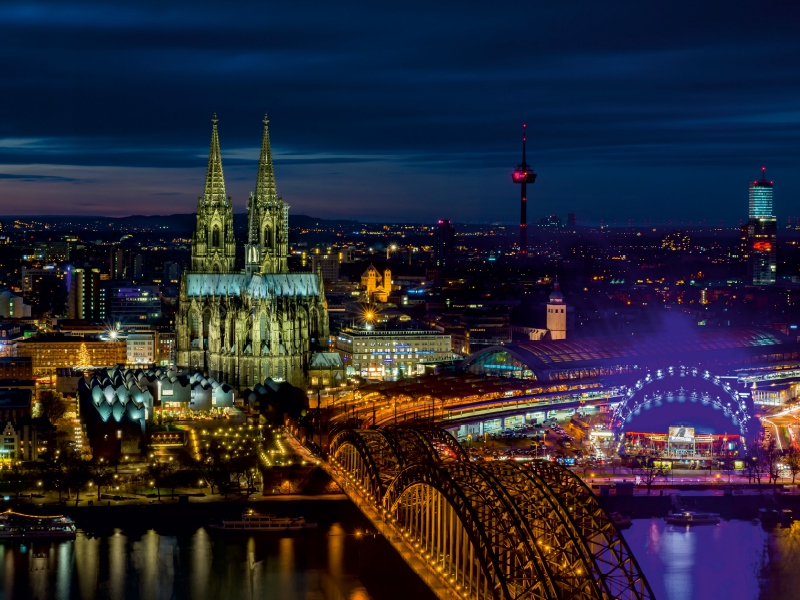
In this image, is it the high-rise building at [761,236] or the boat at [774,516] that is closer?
the boat at [774,516]

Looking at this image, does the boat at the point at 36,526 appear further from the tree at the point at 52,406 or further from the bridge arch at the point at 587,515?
the bridge arch at the point at 587,515

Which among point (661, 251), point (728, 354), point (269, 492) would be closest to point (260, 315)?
point (269, 492)

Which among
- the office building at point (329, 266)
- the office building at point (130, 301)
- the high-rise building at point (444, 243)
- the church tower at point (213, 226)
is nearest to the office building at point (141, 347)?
the church tower at point (213, 226)

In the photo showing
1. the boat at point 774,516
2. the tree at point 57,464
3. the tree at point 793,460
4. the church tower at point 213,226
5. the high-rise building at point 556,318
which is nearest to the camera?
the boat at point 774,516

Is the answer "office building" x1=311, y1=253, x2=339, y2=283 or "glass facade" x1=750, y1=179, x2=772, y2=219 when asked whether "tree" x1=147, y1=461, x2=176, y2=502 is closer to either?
"office building" x1=311, y1=253, x2=339, y2=283

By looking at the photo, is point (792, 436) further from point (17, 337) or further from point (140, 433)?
point (17, 337)

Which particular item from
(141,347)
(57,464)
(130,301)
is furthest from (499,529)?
(130,301)

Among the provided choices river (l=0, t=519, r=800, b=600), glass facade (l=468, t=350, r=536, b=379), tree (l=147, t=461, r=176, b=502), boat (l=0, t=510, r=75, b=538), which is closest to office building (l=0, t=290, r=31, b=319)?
glass facade (l=468, t=350, r=536, b=379)
